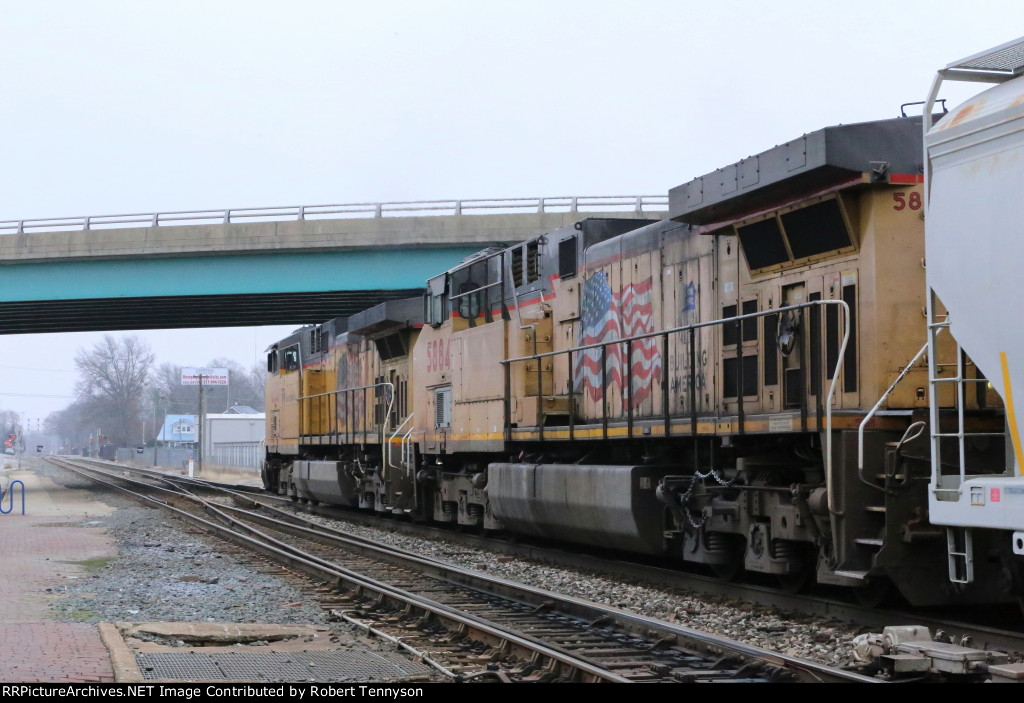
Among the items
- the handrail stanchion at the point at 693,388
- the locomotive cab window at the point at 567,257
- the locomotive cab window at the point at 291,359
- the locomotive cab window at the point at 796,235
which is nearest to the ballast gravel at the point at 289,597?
the handrail stanchion at the point at 693,388

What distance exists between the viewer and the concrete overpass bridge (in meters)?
30.3

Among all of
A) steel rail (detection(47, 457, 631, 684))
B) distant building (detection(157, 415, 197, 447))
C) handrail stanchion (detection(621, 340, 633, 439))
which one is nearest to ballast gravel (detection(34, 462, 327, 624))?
steel rail (detection(47, 457, 631, 684))

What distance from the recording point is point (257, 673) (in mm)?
7078

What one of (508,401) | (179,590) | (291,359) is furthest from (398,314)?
(291,359)

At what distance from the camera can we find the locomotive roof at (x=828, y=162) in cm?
825

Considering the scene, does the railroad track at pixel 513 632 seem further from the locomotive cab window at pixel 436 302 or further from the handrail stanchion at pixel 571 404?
the locomotive cab window at pixel 436 302

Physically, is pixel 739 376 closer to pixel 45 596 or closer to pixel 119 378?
pixel 45 596

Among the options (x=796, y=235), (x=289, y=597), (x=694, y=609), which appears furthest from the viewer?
(x=289, y=597)

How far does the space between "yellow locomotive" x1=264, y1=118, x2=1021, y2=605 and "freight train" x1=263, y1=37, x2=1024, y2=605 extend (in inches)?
0.9

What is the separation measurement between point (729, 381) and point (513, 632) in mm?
3502

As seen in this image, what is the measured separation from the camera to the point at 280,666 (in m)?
7.32

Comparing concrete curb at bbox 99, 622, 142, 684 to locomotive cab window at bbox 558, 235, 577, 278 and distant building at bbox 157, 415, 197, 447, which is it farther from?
distant building at bbox 157, 415, 197, 447
